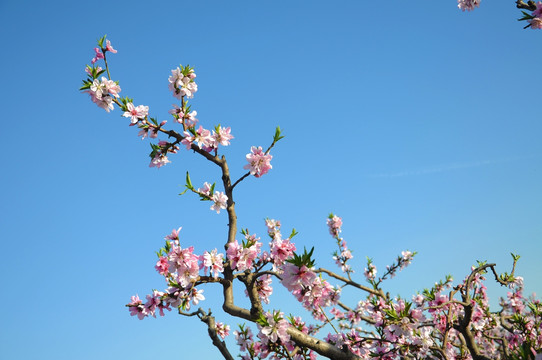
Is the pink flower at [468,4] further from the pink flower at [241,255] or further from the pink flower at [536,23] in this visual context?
the pink flower at [241,255]

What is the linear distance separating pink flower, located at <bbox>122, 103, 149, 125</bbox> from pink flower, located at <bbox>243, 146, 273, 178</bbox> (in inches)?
66.9

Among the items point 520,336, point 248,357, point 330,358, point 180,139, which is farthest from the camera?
point 520,336

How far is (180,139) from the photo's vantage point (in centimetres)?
527

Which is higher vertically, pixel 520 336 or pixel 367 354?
pixel 367 354

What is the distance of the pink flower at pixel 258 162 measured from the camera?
495 centimetres

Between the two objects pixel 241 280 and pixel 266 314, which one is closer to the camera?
pixel 266 314

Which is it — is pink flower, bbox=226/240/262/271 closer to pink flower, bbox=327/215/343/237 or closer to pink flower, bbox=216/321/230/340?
pink flower, bbox=216/321/230/340

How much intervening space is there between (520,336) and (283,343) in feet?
18.6

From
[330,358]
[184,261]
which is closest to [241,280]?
[184,261]

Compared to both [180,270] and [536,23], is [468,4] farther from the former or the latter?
[180,270]

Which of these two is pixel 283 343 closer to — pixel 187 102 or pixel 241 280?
pixel 241 280

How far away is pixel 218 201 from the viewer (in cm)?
513

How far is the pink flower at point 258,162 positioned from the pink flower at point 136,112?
5.58 feet

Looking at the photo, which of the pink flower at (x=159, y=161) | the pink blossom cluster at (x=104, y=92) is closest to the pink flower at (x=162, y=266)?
the pink flower at (x=159, y=161)
